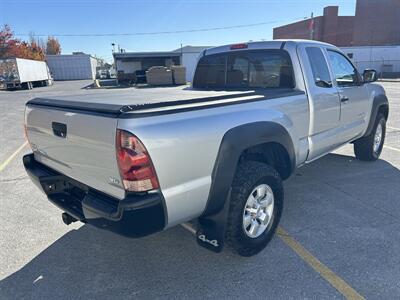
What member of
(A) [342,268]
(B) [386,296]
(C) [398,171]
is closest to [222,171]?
(A) [342,268]

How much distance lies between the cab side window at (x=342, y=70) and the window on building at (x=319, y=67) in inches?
9.6

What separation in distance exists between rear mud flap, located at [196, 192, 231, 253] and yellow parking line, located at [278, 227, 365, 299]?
2.95 feet

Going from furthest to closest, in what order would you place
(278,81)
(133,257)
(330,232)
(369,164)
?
(369,164) < (278,81) < (330,232) < (133,257)

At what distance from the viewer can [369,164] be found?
19.0ft

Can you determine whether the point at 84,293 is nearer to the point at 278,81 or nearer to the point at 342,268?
the point at 342,268

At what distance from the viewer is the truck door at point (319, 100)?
3.88 meters

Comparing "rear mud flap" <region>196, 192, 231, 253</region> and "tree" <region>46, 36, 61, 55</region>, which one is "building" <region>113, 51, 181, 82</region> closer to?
"rear mud flap" <region>196, 192, 231, 253</region>

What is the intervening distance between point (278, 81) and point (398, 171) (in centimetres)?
288

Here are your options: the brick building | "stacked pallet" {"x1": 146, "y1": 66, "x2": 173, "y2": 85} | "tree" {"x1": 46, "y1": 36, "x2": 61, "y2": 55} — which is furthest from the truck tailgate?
"tree" {"x1": 46, "y1": 36, "x2": 61, "y2": 55}

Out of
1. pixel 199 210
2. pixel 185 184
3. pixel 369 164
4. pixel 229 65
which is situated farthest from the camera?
pixel 369 164

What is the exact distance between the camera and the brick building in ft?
149

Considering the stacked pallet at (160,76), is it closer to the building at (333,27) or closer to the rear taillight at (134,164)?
the building at (333,27)

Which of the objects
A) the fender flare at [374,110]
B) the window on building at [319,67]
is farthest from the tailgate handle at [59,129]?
the fender flare at [374,110]

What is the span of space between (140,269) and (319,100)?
2.73 m
